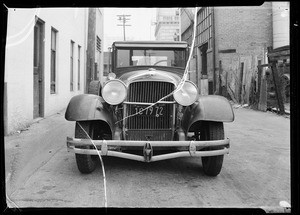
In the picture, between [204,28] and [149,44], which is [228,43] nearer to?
[204,28]

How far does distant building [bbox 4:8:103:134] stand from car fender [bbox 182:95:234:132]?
1.71 m

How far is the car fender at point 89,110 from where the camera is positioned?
10.6 feet

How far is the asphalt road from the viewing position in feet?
8.75

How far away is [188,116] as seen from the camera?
350 centimetres

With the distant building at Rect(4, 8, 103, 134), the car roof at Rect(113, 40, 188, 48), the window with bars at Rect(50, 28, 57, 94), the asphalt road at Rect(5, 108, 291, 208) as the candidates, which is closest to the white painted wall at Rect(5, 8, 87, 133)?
the distant building at Rect(4, 8, 103, 134)

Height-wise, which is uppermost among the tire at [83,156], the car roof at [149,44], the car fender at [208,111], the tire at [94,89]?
the car roof at [149,44]

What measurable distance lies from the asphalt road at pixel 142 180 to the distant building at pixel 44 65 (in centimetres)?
61

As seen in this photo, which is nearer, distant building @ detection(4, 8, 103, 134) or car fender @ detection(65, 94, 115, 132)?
car fender @ detection(65, 94, 115, 132)

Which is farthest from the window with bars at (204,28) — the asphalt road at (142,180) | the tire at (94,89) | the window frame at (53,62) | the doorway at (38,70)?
the asphalt road at (142,180)

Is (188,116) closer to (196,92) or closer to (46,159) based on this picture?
(196,92)

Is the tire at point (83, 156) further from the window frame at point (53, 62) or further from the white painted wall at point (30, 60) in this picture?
the window frame at point (53, 62)

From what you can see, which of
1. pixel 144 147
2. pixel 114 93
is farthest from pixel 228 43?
pixel 144 147

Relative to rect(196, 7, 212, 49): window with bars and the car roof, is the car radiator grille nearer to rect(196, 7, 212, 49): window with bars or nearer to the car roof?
the car roof

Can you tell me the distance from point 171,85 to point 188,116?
418 mm
